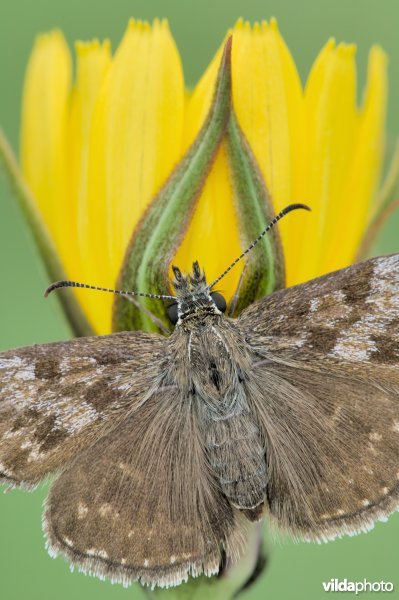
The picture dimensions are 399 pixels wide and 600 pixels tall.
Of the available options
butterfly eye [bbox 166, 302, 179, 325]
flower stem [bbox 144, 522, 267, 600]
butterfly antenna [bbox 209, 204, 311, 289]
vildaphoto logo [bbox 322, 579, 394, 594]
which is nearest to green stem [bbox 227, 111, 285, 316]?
butterfly antenna [bbox 209, 204, 311, 289]

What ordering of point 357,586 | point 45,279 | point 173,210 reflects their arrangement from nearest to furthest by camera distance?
point 173,210 < point 45,279 < point 357,586

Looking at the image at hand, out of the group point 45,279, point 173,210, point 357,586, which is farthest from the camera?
point 357,586

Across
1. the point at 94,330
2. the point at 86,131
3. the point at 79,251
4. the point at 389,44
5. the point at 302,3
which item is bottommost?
the point at 94,330

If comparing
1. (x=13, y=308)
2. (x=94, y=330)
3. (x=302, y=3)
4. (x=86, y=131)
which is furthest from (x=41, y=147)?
(x=302, y=3)

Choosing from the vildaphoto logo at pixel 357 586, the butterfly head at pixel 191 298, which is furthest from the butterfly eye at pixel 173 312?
the vildaphoto logo at pixel 357 586

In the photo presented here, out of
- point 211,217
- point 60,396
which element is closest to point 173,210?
point 211,217

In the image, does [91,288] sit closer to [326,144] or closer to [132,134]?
[132,134]

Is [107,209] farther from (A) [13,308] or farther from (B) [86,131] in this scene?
(A) [13,308]

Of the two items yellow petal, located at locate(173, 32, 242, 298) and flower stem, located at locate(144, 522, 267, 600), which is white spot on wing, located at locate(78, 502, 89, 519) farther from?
yellow petal, located at locate(173, 32, 242, 298)
